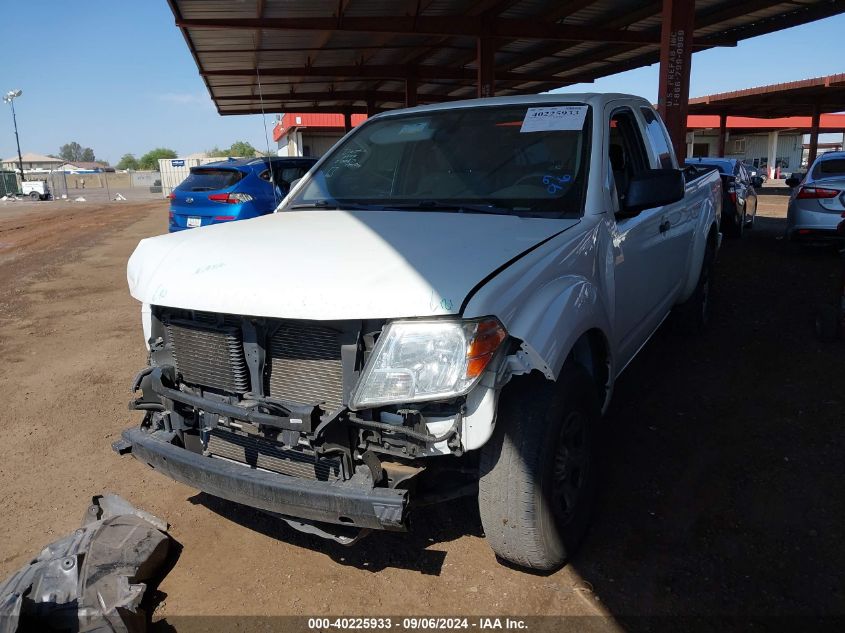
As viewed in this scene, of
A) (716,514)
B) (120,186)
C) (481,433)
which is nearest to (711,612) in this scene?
(716,514)

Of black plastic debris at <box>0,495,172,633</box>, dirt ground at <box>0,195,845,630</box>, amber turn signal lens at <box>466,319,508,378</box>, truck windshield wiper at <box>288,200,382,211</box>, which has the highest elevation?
truck windshield wiper at <box>288,200,382,211</box>

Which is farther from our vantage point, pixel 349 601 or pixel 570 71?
pixel 570 71

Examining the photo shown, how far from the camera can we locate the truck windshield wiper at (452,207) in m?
3.09

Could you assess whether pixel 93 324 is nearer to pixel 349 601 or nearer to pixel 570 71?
pixel 349 601

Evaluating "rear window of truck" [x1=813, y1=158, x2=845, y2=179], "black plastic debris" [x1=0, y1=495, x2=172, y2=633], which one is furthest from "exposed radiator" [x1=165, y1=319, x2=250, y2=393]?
"rear window of truck" [x1=813, y1=158, x2=845, y2=179]

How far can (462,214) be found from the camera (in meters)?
3.04

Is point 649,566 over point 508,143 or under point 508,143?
under

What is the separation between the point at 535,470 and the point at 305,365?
95cm

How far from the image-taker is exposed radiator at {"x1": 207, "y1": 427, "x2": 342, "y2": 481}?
238cm

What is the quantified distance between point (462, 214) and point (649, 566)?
5.82 ft

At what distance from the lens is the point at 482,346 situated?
7.18 feet

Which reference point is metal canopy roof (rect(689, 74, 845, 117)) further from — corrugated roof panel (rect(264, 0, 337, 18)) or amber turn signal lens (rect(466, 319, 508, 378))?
amber turn signal lens (rect(466, 319, 508, 378))

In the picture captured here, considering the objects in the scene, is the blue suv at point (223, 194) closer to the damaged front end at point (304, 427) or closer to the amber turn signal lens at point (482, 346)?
the damaged front end at point (304, 427)

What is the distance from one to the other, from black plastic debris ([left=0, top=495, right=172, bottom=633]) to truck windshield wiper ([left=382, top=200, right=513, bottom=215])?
1.94 meters
